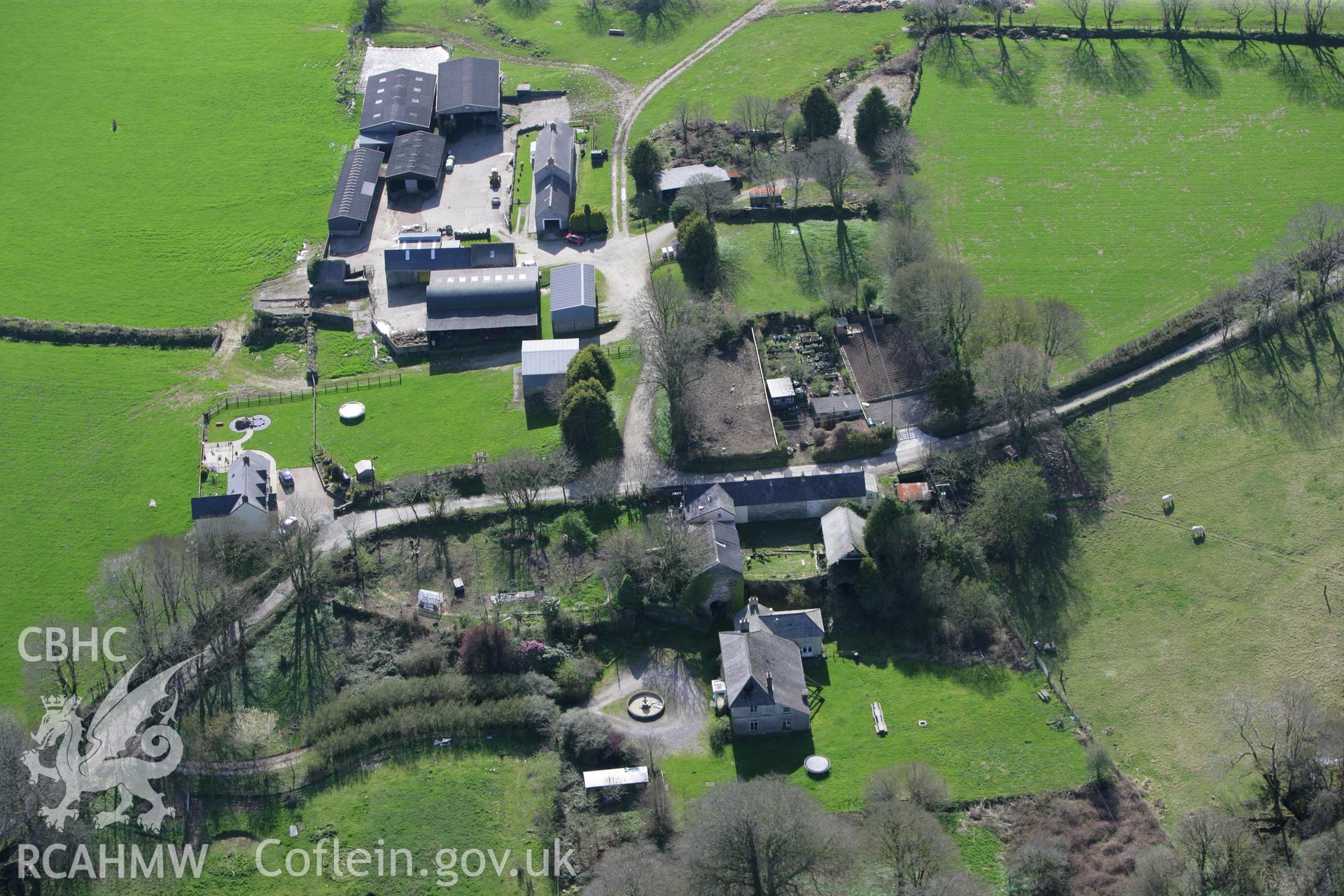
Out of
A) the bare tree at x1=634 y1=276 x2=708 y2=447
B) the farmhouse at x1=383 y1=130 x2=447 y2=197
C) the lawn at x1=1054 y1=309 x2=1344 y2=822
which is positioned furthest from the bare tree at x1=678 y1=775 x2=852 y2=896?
the farmhouse at x1=383 y1=130 x2=447 y2=197

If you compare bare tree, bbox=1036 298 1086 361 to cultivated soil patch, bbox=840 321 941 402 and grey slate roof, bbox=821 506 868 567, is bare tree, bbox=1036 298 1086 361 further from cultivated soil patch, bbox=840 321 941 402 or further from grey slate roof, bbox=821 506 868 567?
grey slate roof, bbox=821 506 868 567

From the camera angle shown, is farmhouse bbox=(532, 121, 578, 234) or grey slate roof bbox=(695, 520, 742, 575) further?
farmhouse bbox=(532, 121, 578, 234)

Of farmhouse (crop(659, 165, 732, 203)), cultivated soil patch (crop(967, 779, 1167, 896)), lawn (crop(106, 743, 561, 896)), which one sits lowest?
cultivated soil patch (crop(967, 779, 1167, 896))

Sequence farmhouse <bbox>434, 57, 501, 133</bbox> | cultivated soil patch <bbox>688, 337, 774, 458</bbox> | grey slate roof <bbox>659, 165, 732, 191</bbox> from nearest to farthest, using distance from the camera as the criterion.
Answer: cultivated soil patch <bbox>688, 337, 774, 458</bbox>
grey slate roof <bbox>659, 165, 732, 191</bbox>
farmhouse <bbox>434, 57, 501, 133</bbox>

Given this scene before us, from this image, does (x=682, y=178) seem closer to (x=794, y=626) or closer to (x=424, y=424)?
(x=424, y=424)

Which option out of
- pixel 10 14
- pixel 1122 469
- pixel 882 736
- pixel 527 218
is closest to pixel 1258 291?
pixel 1122 469

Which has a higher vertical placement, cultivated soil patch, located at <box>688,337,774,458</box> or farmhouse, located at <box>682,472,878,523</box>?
cultivated soil patch, located at <box>688,337,774,458</box>

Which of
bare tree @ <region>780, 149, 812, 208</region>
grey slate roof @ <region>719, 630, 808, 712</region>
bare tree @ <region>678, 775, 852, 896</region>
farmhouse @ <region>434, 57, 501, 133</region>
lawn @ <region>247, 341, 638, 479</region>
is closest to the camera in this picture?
bare tree @ <region>678, 775, 852, 896</region>
